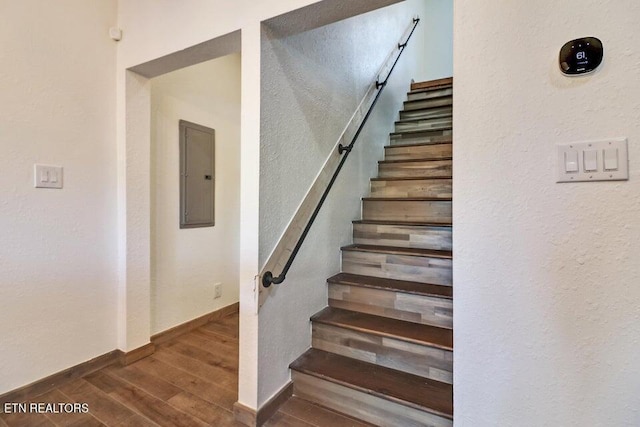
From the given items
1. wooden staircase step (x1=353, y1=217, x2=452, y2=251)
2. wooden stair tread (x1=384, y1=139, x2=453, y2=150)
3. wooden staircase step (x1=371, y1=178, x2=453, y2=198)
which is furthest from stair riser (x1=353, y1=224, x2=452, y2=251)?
wooden stair tread (x1=384, y1=139, x2=453, y2=150)

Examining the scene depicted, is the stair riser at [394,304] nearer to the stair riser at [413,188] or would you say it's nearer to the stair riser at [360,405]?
the stair riser at [360,405]

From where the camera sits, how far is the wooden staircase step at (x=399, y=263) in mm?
1896

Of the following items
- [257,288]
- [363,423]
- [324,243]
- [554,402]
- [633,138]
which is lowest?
[363,423]

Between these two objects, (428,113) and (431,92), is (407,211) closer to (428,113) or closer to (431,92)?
(428,113)

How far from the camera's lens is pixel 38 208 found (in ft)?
5.45

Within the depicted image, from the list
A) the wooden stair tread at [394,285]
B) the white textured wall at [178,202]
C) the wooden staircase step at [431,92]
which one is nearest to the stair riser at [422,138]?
the wooden staircase step at [431,92]

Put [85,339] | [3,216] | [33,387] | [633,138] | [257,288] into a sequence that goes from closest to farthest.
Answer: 1. [633,138]
2. [257,288]
3. [3,216]
4. [33,387]
5. [85,339]

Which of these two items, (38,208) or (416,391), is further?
(38,208)

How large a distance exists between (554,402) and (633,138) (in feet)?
2.70

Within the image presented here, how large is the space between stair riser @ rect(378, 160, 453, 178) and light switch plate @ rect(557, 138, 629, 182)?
1.60m

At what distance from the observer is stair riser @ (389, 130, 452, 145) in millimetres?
2943

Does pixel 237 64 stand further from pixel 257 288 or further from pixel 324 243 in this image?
pixel 257 288

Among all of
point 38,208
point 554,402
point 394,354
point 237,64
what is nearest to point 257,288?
point 394,354

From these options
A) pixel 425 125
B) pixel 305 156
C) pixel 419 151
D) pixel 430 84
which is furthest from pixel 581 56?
pixel 430 84
